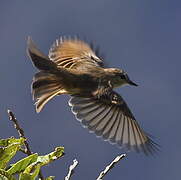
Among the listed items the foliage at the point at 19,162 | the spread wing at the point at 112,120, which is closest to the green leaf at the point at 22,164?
the foliage at the point at 19,162

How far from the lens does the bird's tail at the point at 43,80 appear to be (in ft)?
17.4

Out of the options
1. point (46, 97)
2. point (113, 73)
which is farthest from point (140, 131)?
point (46, 97)

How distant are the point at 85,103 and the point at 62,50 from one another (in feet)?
6.75

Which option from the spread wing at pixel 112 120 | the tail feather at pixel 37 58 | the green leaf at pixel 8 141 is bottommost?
the spread wing at pixel 112 120

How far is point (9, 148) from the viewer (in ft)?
7.72

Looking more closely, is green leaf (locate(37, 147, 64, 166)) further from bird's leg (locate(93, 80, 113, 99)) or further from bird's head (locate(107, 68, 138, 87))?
bird's head (locate(107, 68, 138, 87))

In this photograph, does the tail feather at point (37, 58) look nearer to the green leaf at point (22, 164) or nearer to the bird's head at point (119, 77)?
the bird's head at point (119, 77)

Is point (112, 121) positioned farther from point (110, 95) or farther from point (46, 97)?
point (46, 97)

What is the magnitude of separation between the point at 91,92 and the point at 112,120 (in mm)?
743

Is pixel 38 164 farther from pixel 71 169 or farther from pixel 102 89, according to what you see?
pixel 102 89

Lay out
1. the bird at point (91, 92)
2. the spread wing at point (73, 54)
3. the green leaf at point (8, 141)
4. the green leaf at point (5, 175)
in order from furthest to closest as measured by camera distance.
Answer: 1. the spread wing at point (73, 54)
2. the bird at point (91, 92)
3. the green leaf at point (8, 141)
4. the green leaf at point (5, 175)

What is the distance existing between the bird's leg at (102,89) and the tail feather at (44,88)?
1.13 ft

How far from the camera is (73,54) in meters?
7.96

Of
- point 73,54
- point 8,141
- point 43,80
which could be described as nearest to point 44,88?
point 43,80
